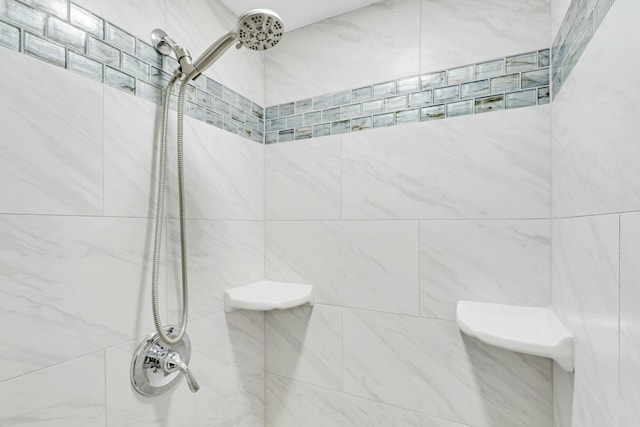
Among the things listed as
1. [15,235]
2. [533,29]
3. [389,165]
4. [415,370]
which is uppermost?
[533,29]

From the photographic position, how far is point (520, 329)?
0.87m

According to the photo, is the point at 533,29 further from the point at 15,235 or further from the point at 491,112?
the point at 15,235

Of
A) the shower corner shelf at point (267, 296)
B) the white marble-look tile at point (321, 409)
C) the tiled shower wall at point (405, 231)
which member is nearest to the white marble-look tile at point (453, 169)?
the tiled shower wall at point (405, 231)

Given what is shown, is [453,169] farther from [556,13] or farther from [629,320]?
[629,320]

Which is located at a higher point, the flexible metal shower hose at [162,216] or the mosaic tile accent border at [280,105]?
the mosaic tile accent border at [280,105]

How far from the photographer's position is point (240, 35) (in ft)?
2.80

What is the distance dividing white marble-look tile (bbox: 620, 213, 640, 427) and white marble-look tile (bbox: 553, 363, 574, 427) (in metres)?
0.33

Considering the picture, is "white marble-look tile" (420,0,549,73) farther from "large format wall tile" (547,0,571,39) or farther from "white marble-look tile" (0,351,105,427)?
"white marble-look tile" (0,351,105,427)

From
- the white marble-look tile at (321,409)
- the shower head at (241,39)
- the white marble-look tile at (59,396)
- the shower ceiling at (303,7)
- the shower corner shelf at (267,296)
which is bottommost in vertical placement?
Answer: the white marble-look tile at (321,409)

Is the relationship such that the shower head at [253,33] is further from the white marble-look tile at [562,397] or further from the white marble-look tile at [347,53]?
the white marble-look tile at [562,397]

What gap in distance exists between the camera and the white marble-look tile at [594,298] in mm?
524

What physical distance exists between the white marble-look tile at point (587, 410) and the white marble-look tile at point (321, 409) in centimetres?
55

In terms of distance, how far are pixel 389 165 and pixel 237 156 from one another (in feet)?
1.93

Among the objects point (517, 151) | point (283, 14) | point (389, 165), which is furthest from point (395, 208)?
point (283, 14)
